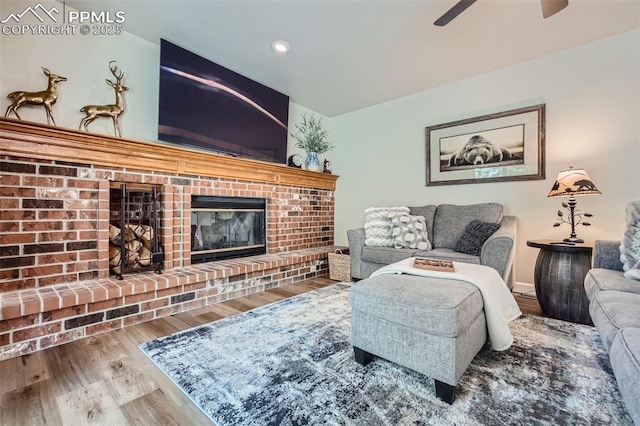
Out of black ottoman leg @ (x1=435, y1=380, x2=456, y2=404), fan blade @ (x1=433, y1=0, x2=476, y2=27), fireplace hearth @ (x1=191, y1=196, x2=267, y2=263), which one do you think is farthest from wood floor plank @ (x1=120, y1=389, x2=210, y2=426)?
fan blade @ (x1=433, y1=0, x2=476, y2=27)

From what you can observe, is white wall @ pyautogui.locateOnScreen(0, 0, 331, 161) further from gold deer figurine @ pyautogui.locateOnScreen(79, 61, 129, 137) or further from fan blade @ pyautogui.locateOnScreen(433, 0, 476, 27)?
fan blade @ pyautogui.locateOnScreen(433, 0, 476, 27)

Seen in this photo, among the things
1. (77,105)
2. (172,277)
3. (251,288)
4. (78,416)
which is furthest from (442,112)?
(78,416)

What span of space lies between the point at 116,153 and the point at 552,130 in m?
3.93

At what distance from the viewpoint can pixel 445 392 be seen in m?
1.16

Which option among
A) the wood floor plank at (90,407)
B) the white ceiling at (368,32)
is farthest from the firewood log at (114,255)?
the white ceiling at (368,32)

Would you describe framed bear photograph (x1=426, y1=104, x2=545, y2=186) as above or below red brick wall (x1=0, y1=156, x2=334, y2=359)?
above

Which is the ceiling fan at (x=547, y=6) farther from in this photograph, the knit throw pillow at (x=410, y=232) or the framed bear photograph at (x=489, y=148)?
the knit throw pillow at (x=410, y=232)

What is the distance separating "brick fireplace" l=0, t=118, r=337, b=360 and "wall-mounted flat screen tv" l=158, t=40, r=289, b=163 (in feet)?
0.70

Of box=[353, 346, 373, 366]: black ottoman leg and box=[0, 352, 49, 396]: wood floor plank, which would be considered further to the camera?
box=[353, 346, 373, 366]: black ottoman leg

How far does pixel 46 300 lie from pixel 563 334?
321 centimetres

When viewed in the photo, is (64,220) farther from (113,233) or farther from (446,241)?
(446,241)

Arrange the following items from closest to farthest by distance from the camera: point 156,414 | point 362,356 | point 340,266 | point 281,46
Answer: point 156,414
point 362,356
point 281,46
point 340,266

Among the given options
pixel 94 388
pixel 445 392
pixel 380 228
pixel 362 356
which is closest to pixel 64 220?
pixel 94 388

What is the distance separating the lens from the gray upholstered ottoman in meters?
1.15
